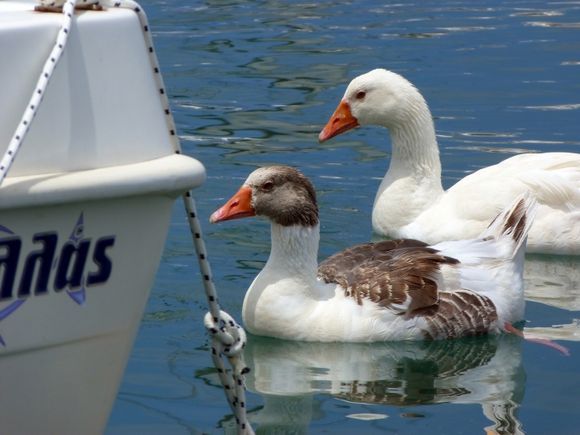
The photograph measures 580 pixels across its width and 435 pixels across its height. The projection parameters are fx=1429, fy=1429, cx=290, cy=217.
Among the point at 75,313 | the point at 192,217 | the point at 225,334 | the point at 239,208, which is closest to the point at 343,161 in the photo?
the point at 239,208

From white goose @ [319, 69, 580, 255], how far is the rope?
4172 mm

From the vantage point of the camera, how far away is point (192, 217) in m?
5.11

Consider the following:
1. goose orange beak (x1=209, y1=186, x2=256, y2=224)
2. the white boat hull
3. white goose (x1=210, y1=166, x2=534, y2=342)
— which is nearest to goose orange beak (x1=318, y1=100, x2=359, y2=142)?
white goose (x1=210, y1=166, x2=534, y2=342)

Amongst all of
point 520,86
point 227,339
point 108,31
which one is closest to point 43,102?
point 108,31

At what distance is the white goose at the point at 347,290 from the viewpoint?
7699 mm

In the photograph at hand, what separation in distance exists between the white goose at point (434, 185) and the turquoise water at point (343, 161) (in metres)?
0.27

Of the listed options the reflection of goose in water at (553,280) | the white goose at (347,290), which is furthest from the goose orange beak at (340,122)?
the white goose at (347,290)

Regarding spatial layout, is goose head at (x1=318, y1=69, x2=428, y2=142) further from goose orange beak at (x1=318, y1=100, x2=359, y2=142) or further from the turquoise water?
the turquoise water

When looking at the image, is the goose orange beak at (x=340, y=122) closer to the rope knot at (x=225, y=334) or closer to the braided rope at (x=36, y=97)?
the rope knot at (x=225, y=334)

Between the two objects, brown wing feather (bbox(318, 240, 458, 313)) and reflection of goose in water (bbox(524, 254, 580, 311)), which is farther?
reflection of goose in water (bbox(524, 254, 580, 311))

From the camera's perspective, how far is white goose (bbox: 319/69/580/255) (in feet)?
30.5

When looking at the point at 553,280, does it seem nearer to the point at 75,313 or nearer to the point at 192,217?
the point at 192,217

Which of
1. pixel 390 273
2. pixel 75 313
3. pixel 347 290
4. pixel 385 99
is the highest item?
pixel 75 313

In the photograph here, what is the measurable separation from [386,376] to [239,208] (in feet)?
4.30
